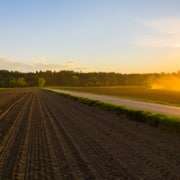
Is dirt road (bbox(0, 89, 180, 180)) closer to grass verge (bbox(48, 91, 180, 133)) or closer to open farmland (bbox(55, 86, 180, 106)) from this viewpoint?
grass verge (bbox(48, 91, 180, 133))

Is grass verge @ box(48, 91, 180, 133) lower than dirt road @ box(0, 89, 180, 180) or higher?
higher

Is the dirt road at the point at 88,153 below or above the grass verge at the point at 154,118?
below

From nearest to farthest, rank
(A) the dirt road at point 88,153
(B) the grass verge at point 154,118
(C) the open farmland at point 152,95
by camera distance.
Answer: (A) the dirt road at point 88,153, (B) the grass verge at point 154,118, (C) the open farmland at point 152,95

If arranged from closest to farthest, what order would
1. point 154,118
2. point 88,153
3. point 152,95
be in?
point 88,153, point 154,118, point 152,95

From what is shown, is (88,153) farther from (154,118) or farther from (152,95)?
(152,95)

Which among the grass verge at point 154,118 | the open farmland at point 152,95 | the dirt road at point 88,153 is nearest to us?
the dirt road at point 88,153

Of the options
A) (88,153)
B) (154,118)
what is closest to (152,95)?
(154,118)

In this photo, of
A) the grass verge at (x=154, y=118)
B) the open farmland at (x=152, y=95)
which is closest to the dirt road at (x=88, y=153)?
the grass verge at (x=154, y=118)

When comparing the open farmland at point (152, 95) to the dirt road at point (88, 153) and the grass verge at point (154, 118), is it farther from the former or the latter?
the dirt road at point (88, 153)

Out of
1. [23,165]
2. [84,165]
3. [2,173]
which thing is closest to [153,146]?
[84,165]

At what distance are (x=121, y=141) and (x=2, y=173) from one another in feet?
18.1

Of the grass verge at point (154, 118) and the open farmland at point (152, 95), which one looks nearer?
the grass verge at point (154, 118)

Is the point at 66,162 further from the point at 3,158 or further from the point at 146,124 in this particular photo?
the point at 146,124

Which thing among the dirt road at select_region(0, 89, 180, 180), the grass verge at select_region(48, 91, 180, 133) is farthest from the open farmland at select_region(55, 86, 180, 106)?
the dirt road at select_region(0, 89, 180, 180)
